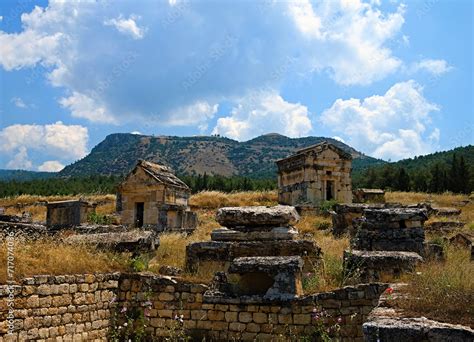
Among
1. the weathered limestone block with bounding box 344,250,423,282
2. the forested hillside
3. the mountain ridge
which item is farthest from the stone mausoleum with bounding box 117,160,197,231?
the mountain ridge

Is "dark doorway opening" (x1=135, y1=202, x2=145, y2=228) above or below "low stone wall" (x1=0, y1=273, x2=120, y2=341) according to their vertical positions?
above

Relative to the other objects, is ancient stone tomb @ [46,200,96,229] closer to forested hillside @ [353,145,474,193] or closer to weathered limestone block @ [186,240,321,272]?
Result: weathered limestone block @ [186,240,321,272]

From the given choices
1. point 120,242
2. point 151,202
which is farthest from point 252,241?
point 151,202

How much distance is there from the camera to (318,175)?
2419 centimetres

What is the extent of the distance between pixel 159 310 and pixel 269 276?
1845mm

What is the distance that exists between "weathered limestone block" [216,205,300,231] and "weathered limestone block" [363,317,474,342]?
465 cm

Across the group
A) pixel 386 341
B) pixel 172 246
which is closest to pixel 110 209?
pixel 172 246

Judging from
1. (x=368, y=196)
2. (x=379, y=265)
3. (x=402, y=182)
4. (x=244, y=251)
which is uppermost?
(x=402, y=182)

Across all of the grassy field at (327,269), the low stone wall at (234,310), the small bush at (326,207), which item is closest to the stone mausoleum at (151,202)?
the grassy field at (327,269)

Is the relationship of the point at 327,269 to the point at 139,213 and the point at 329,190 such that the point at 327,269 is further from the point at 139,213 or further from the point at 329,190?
the point at 329,190

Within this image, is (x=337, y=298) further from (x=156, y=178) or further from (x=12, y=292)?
(x=156, y=178)

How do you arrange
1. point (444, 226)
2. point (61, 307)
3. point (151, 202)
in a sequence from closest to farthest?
point (61, 307), point (444, 226), point (151, 202)

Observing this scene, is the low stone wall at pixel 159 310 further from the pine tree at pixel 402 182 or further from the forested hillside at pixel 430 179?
the pine tree at pixel 402 182

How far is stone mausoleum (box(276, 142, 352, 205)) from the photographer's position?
24.0m
